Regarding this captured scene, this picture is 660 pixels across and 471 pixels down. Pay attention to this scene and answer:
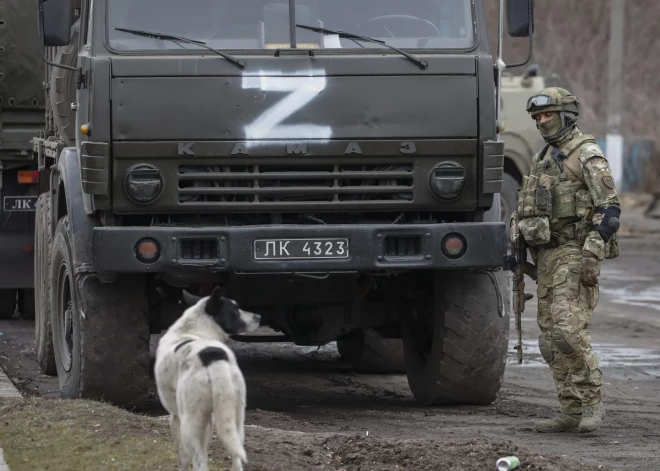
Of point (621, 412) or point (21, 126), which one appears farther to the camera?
point (21, 126)

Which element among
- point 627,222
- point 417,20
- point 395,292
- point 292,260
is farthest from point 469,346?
point 627,222

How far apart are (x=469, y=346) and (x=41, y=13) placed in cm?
316

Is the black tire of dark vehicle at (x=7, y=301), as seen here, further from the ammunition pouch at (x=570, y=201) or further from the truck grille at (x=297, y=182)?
the ammunition pouch at (x=570, y=201)

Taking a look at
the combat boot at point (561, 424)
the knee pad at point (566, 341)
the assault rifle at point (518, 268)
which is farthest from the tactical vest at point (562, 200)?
the combat boot at point (561, 424)

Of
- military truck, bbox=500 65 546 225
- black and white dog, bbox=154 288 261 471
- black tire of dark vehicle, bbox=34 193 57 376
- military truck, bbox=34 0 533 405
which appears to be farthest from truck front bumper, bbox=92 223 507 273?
military truck, bbox=500 65 546 225

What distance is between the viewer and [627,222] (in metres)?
27.5

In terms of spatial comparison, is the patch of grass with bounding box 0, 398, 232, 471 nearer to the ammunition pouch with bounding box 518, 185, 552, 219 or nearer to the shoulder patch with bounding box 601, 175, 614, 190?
the ammunition pouch with bounding box 518, 185, 552, 219

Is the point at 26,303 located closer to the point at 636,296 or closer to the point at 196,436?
the point at 636,296

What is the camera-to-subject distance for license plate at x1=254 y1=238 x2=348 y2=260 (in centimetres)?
782

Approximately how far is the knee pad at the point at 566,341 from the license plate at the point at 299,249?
1.26 metres

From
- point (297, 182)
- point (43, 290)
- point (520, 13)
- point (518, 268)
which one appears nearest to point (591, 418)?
point (518, 268)

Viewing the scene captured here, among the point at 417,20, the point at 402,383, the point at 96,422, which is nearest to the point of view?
the point at 96,422

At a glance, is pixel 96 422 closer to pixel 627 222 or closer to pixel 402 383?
pixel 402 383

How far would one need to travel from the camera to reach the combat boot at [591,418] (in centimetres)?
797
